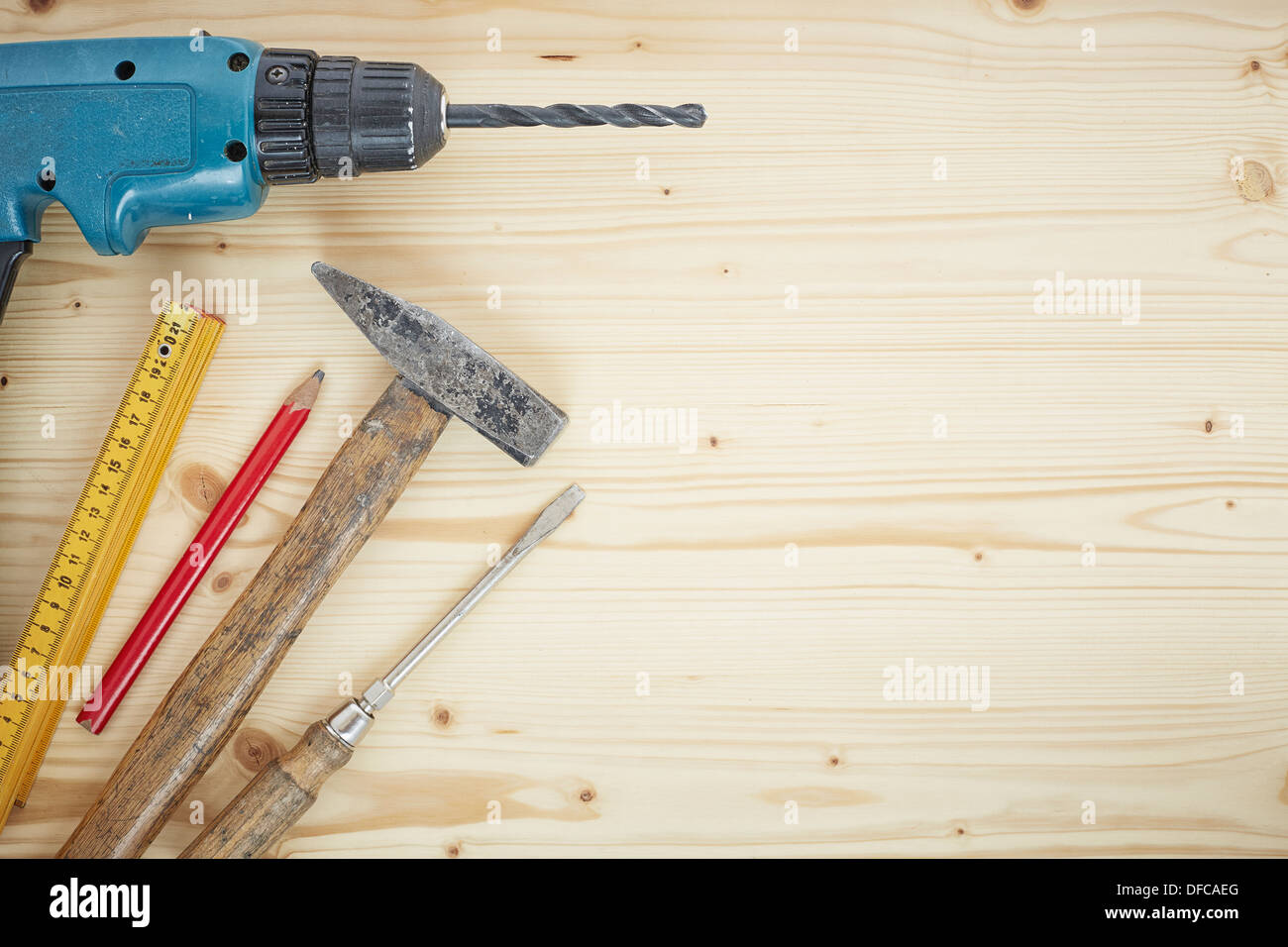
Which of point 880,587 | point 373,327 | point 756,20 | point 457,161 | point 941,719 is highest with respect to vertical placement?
point 756,20

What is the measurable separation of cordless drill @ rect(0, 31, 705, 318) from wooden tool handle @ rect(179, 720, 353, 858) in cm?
57

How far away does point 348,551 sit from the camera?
0.91m

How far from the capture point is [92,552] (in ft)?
3.21

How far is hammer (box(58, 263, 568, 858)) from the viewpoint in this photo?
34.8 inches

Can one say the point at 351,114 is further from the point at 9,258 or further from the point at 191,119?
the point at 9,258

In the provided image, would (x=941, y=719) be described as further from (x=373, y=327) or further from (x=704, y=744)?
(x=373, y=327)

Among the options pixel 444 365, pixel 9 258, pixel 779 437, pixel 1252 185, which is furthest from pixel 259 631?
pixel 1252 185

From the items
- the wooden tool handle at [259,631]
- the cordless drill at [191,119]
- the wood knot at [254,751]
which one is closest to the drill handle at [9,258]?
the cordless drill at [191,119]

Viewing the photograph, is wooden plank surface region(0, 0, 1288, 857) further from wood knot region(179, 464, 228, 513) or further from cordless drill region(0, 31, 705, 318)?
cordless drill region(0, 31, 705, 318)

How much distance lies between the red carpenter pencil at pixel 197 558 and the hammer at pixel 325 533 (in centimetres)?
11

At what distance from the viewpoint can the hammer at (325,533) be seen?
2.90 feet

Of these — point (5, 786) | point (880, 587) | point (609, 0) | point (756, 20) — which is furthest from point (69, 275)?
point (880, 587)

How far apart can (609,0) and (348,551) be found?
2.36ft

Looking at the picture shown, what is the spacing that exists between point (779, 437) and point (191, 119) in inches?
28.0
